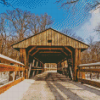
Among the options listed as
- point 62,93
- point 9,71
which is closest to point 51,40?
point 9,71

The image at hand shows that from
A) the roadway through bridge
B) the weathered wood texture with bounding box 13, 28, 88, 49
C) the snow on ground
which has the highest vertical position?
the weathered wood texture with bounding box 13, 28, 88, 49

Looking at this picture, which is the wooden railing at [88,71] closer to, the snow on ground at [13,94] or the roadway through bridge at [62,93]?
the roadway through bridge at [62,93]

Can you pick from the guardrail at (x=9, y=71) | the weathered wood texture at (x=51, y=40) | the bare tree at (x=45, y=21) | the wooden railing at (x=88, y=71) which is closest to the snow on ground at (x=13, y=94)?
the guardrail at (x=9, y=71)

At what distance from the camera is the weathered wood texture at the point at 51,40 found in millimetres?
9008

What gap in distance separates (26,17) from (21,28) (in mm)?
2331

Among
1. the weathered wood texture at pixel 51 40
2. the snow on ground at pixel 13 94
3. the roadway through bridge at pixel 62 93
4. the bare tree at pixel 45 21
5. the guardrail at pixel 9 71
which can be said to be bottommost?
the roadway through bridge at pixel 62 93

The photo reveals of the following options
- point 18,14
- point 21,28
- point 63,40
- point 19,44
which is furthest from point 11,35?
point 63,40

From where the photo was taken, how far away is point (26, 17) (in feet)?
74.3

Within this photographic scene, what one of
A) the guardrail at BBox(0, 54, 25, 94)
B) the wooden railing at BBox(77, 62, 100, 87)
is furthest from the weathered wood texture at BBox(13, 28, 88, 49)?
the guardrail at BBox(0, 54, 25, 94)

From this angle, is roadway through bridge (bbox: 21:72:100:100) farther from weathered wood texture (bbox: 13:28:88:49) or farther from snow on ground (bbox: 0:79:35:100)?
weathered wood texture (bbox: 13:28:88:49)

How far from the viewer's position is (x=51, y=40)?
909cm

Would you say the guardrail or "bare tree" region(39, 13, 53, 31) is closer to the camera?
the guardrail

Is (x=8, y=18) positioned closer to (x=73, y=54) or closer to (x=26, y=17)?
(x=26, y=17)

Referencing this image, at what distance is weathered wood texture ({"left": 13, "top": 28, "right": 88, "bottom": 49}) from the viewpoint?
9008mm
